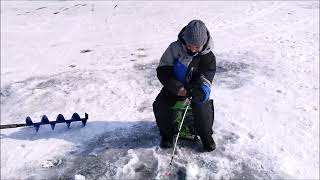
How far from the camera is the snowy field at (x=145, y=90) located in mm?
5434

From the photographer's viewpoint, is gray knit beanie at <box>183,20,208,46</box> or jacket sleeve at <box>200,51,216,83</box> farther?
jacket sleeve at <box>200,51,216,83</box>

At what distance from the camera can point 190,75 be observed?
5.11 metres

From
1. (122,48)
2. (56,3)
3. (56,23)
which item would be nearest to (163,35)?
(122,48)

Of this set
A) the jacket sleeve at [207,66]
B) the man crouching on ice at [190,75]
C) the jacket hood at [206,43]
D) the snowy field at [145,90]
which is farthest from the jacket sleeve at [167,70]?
the snowy field at [145,90]

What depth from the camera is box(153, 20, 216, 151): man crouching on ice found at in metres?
4.70

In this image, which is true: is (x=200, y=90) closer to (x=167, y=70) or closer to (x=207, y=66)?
(x=207, y=66)

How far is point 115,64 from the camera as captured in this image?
29.0ft

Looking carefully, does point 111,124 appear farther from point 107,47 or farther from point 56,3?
point 56,3

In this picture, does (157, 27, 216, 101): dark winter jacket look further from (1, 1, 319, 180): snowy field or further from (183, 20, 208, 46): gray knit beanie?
(1, 1, 319, 180): snowy field

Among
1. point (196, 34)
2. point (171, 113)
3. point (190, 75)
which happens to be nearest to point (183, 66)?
point (190, 75)

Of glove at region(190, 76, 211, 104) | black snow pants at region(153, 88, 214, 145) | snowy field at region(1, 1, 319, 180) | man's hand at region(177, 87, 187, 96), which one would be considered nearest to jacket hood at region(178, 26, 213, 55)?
glove at region(190, 76, 211, 104)

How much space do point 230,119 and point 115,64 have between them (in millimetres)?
3458

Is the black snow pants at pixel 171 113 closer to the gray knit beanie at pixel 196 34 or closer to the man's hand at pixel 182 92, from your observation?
the man's hand at pixel 182 92

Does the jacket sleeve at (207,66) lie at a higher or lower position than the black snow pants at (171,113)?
higher
